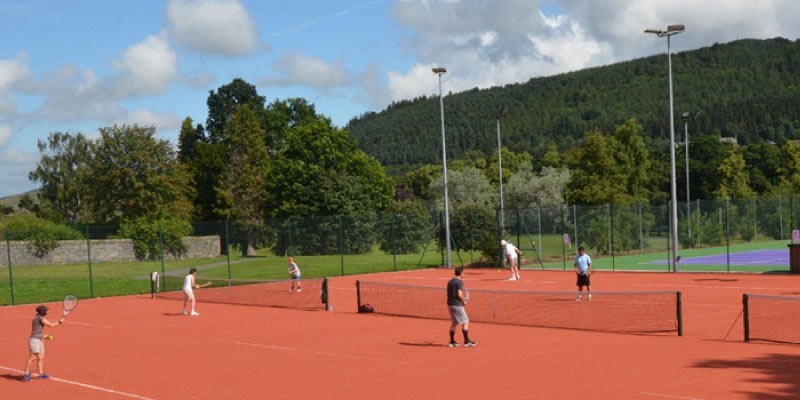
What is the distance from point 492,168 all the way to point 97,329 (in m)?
89.9

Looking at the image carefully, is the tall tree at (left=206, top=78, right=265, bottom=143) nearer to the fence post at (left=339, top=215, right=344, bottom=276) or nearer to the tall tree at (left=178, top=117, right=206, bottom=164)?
the tall tree at (left=178, top=117, right=206, bottom=164)

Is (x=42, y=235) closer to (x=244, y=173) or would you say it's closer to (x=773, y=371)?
(x=244, y=173)

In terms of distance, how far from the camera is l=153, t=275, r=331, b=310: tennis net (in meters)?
28.0

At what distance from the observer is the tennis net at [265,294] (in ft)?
92.0

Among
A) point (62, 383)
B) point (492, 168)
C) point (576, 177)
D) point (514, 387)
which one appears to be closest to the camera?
point (514, 387)

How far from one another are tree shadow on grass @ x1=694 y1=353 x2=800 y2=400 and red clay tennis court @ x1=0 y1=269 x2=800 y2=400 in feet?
0.08

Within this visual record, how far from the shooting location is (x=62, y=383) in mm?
15242

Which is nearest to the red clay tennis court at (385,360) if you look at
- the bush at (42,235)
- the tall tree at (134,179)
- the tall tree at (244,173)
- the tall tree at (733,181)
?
the bush at (42,235)

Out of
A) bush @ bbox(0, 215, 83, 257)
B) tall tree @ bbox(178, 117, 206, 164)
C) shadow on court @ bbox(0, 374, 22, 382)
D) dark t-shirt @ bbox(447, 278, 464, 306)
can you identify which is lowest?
shadow on court @ bbox(0, 374, 22, 382)

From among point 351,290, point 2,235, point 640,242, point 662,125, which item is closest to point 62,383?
point 351,290

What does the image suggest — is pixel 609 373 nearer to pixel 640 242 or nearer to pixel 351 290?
Answer: pixel 351 290

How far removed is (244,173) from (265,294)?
44.3 m

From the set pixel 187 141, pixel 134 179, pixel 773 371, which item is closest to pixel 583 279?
pixel 773 371

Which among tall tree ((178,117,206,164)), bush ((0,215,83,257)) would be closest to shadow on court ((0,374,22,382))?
bush ((0,215,83,257))
